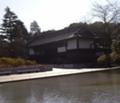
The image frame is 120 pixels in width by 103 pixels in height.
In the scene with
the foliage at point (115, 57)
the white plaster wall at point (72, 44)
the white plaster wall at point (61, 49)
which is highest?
the white plaster wall at point (72, 44)

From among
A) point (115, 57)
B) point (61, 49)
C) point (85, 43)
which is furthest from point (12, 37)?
point (115, 57)

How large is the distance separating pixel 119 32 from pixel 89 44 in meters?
5.13

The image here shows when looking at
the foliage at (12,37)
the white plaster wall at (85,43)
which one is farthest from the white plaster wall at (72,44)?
the foliage at (12,37)

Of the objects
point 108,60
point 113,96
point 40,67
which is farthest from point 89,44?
point 113,96

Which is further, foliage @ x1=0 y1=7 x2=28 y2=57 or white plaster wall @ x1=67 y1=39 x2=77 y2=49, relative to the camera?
foliage @ x1=0 y1=7 x2=28 y2=57

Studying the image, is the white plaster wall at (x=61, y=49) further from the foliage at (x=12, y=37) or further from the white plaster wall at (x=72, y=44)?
the foliage at (x=12, y=37)

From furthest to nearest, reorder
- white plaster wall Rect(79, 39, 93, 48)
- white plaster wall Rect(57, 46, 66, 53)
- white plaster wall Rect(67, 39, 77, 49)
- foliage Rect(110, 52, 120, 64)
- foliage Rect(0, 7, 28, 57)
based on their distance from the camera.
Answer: foliage Rect(0, 7, 28, 57), white plaster wall Rect(57, 46, 66, 53), white plaster wall Rect(79, 39, 93, 48), white plaster wall Rect(67, 39, 77, 49), foliage Rect(110, 52, 120, 64)

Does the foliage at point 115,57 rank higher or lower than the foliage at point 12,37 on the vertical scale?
lower

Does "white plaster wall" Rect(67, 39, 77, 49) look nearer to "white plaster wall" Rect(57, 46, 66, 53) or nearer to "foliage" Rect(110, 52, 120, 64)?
"white plaster wall" Rect(57, 46, 66, 53)

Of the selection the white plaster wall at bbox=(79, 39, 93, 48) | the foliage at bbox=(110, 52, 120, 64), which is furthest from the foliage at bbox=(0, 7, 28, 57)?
the foliage at bbox=(110, 52, 120, 64)

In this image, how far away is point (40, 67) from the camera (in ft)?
104

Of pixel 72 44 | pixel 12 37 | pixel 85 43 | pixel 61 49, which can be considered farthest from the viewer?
pixel 12 37

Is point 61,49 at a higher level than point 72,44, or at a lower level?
lower

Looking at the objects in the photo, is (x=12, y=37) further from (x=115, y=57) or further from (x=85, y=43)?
(x=115, y=57)
